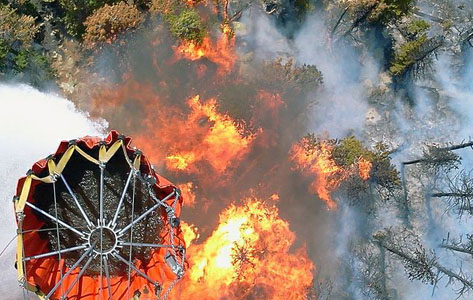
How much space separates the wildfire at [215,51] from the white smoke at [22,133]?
521 centimetres

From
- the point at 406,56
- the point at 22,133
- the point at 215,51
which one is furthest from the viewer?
the point at 406,56

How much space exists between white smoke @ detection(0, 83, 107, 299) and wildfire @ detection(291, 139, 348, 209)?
31.3 feet

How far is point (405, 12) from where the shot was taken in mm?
23203

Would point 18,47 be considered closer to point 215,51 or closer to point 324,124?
point 215,51

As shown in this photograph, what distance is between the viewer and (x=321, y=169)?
74.0ft

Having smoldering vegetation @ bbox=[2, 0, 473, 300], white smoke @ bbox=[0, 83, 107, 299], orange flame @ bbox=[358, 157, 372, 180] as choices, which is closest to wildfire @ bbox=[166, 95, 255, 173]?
smoldering vegetation @ bbox=[2, 0, 473, 300]

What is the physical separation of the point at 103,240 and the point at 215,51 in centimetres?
1189

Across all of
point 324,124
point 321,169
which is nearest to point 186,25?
point 324,124

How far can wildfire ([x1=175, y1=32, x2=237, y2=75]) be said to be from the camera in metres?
21.8

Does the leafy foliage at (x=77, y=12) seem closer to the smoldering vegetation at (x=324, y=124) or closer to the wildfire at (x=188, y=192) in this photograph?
the smoldering vegetation at (x=324, y=124)

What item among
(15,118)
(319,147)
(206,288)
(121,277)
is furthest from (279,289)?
(15,118)

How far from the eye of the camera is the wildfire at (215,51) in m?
21.8

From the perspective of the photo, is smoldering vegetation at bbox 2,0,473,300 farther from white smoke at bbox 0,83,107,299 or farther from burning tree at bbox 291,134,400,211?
white smoke at bbox 0,83,107,299

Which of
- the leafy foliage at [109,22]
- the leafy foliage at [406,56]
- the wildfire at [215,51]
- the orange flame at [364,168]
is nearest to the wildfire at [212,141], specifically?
the wildfire at [215,51]
